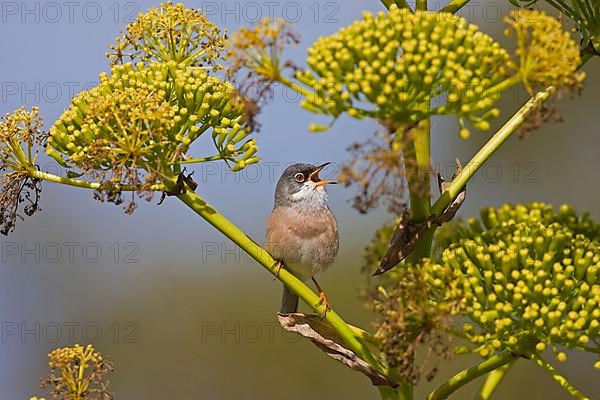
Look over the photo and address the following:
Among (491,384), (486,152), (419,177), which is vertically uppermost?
(486,152)

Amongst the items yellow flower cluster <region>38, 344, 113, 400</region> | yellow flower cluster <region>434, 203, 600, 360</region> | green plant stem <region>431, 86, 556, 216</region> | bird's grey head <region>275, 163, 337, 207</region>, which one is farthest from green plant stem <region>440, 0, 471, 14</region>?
bird's grey head <region>275, 163, 337, 207</region>

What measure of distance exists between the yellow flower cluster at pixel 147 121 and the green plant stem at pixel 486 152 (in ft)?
2.72

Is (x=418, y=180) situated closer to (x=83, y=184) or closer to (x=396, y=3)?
(x=396, y=3)

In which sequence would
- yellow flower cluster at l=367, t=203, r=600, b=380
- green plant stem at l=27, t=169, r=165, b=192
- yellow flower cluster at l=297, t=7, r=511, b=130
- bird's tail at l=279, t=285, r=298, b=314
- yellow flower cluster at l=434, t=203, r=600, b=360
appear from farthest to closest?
1. bird's tail at l=279, t=285, r=298, b=314
2. green plant stem at l=27, t=169, r=165, b=192
3. yellow flower cluster at l=434, t=203, r=600, b=360
4. yellow flower cluster at l=367, t=203, r=600, b=380
5. yellow flower cluster at l=297, t=7, r=511, b=130

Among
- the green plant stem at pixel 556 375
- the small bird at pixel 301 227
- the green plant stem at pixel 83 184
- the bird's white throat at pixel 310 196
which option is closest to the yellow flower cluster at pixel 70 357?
the green plant stem at pixel 83 184

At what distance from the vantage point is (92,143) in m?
3.74

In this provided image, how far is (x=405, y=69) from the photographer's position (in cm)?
307

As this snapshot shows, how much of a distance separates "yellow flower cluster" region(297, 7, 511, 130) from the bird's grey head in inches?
114

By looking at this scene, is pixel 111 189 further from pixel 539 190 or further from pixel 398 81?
pixel 539 190

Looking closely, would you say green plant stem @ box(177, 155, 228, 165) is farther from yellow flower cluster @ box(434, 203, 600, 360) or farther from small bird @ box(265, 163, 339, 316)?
small bird @ box(265, 163, 339, 316)

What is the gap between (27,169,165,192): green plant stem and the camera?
12.3ft

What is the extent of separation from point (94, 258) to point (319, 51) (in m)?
10.6

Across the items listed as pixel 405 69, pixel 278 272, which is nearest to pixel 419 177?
pixel 405 69

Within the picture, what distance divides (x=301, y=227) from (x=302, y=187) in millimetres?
338
